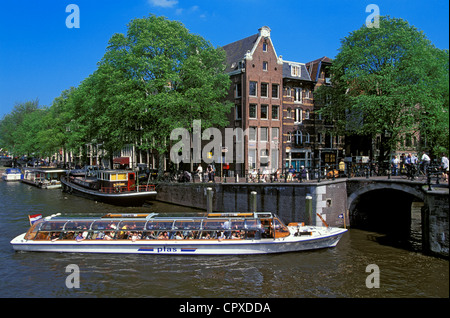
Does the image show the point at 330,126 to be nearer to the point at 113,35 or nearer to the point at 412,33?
the point at 412,33

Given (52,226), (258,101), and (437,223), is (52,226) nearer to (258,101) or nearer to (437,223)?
(437,223)

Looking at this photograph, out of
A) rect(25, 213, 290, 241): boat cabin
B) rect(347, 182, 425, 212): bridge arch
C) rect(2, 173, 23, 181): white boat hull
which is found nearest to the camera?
rect(25, 213, 290, 241): boat cabin

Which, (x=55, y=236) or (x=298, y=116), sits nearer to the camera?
(x=55, y=236)

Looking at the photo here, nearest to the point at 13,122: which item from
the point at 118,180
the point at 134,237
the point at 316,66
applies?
the point at 118,180

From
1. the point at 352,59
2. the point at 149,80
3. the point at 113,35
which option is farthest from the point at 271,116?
the point at 113,35

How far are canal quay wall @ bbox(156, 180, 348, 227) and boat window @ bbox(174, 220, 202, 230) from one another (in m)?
8.15

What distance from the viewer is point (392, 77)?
3186 centimetres

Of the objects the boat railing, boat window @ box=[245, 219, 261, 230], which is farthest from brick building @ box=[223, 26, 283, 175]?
boat window @ box=[245, 219, 261, 230]

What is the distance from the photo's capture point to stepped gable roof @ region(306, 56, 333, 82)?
44.7 m

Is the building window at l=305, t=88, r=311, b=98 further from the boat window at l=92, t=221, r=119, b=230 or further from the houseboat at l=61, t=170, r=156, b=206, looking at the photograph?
the boat window at l=92, t=221, r=119, b=230

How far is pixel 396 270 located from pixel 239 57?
1254 inches

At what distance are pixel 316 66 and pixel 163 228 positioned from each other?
33584 mm

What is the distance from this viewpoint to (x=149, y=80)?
114 feet
